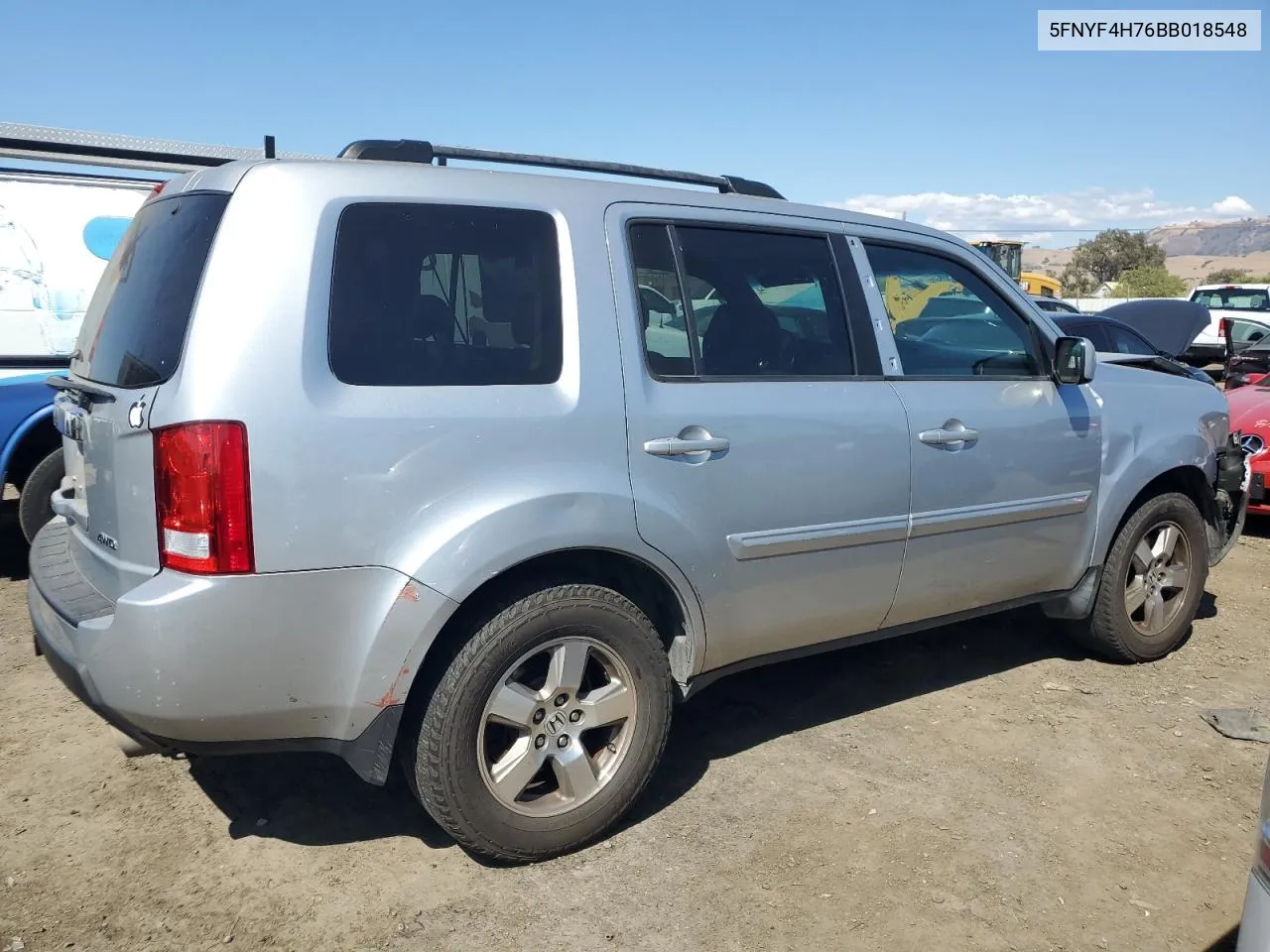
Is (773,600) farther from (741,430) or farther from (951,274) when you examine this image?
(951,274)

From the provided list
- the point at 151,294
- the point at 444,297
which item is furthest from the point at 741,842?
the point at 151,294

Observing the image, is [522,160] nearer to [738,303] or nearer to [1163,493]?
[738,303]

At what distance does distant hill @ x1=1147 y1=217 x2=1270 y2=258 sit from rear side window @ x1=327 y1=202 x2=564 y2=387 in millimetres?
177405

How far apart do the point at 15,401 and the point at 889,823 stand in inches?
186

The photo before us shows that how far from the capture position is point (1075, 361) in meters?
3.93

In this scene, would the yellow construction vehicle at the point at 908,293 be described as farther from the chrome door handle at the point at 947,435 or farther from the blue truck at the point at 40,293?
the blue truck at the point at 40,293

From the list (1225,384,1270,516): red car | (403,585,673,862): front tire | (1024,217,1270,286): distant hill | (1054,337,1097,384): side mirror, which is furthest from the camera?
(1024,217,1270,286): distant hill

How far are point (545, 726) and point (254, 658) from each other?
0.84 m

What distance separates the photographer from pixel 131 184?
5.60m

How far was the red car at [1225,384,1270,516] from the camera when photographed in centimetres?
703

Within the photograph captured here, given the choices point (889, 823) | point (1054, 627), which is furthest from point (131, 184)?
point (1054, 627)

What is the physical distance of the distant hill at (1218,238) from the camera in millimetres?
161750

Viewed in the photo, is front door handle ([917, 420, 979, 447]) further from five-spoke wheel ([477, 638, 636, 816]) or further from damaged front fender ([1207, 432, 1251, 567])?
damaged front fender ([1207, 432, 1251, 567])

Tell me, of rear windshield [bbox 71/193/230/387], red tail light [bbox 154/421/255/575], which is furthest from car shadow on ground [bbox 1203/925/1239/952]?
rear windshield [bbox 71/193/230/387]
